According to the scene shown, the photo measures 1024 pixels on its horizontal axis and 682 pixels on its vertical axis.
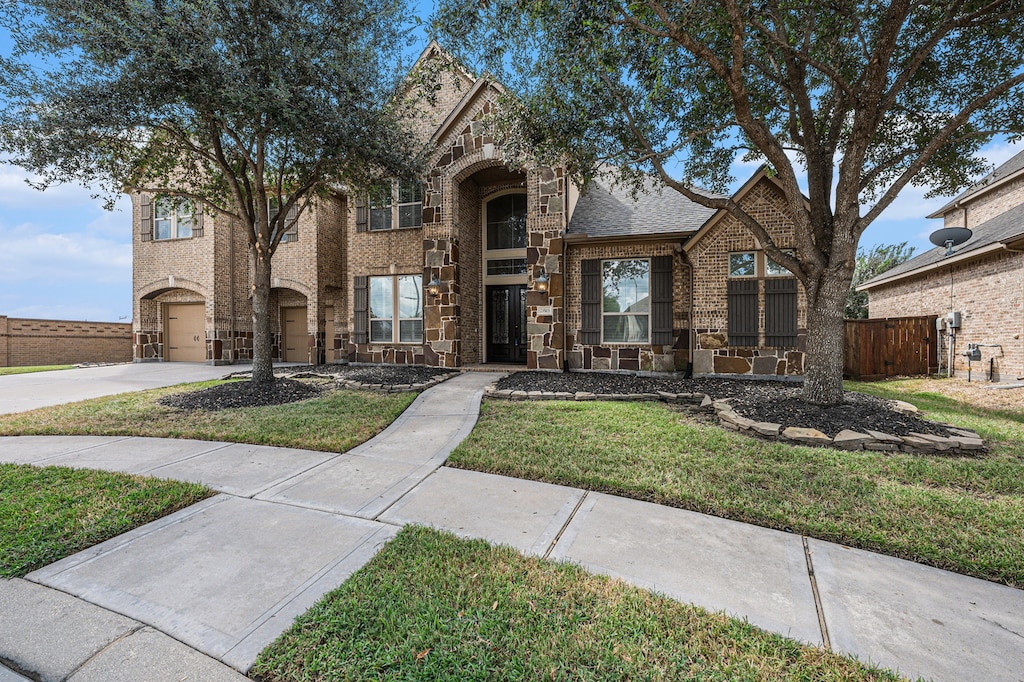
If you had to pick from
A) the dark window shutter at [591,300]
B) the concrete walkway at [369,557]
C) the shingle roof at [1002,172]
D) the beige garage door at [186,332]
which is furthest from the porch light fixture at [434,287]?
the shingle roof at [1002,172]

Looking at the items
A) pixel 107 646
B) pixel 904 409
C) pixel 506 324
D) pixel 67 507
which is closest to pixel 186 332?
pixel 506 324

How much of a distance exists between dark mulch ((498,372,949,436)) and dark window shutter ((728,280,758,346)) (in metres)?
0.92

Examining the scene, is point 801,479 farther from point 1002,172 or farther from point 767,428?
point 1002,172

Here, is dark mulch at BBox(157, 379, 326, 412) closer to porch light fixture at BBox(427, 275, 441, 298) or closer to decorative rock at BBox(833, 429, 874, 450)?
porch light fixture at BBox(427, 275, 441, 298)

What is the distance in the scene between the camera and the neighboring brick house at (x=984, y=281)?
9.38m

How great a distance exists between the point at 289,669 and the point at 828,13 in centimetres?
926

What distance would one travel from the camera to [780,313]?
8898 millimetres

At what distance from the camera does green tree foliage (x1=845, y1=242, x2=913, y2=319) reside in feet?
66.8

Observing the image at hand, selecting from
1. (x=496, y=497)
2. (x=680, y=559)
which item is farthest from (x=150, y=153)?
(x=680, y=559)

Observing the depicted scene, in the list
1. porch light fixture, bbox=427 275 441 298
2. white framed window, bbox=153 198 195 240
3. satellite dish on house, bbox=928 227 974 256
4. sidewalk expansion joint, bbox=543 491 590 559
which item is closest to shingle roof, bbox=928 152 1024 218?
satellite dish on house, bbox=928 227 974 256

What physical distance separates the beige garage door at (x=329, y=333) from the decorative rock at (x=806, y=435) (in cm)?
1299

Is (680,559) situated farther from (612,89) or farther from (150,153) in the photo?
(150,153)

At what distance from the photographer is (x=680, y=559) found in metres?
2.55

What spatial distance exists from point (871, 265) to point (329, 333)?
99.3 ft
